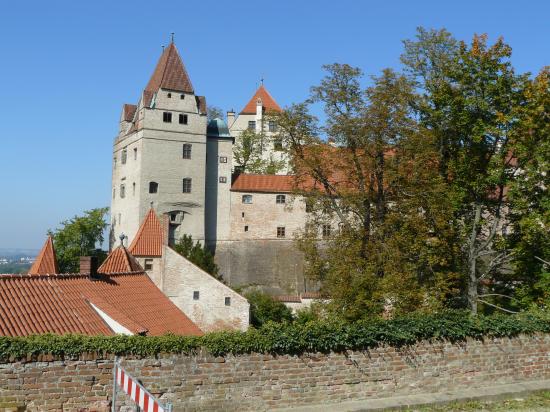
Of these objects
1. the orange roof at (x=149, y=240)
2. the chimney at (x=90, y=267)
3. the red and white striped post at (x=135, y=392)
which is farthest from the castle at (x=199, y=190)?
the red and white striped post at (x=135, y=392)

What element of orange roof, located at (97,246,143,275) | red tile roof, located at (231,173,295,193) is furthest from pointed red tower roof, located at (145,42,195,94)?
orange roof, located at (97,246,143,275)

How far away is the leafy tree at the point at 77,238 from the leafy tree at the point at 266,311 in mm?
22565

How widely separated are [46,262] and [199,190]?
2335 cm

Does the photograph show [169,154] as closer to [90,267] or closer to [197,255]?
[197,255]

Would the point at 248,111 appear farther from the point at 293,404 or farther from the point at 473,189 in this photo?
the point at 293,404

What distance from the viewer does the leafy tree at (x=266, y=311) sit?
1384 inches

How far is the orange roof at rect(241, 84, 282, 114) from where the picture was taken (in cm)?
7050

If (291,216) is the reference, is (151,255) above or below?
below

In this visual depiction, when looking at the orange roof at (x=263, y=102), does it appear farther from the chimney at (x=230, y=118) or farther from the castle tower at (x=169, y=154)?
the castle tower at (x=169, y=154)

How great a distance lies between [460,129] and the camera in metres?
23.0

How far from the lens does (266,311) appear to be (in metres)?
35.7

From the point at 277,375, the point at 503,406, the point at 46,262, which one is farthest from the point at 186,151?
the point at 503,406

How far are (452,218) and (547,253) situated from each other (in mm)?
3568

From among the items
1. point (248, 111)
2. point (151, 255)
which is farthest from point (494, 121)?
point (248, 111)
